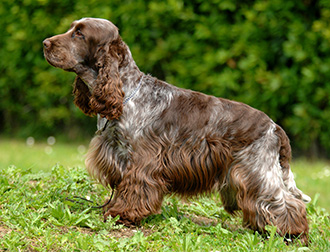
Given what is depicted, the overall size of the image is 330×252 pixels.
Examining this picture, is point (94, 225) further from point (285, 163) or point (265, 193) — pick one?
point (285, 163)

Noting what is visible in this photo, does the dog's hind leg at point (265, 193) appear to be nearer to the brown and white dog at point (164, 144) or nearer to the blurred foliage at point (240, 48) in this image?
the brown and white dog at point (164, 144)

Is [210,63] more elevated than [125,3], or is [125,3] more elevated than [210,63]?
[125,3]

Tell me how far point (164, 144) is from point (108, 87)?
0.63 metres

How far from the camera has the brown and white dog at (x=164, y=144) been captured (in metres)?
4.09

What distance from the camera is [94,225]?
13.4 ft

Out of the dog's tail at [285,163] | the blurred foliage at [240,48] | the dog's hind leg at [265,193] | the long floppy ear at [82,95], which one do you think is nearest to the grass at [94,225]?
the dog's hind leg at [265,193]

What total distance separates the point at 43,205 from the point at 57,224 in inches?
15.6

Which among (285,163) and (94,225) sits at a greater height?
(285,163)

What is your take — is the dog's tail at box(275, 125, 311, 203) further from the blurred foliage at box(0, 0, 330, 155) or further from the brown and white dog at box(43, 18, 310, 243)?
the blurred foliage at box(0, 0, 330, 155)

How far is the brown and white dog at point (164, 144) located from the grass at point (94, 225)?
0.17 metres

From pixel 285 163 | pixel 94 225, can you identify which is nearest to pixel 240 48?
pixel 285 163

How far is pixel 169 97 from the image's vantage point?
14.3ft

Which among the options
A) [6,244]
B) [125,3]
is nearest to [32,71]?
[125,3]

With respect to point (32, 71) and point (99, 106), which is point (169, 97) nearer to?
point (99, 106)
